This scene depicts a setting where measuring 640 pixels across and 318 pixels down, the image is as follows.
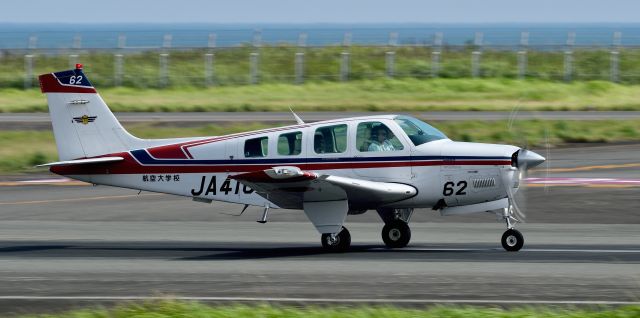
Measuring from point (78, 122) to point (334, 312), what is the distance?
29.0ft

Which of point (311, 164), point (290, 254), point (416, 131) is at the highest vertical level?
point (416, 131)

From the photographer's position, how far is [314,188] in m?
16.4

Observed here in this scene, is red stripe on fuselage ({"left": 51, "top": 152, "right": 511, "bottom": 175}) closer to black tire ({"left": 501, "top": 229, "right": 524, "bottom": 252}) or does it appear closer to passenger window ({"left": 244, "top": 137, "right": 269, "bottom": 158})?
passenger window ({"left": 244, "top": 137, "right": 269, "bottom": 158})

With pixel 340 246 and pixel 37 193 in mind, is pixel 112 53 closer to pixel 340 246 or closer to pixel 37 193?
pixel 37 193

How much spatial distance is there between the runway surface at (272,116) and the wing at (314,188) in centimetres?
2057

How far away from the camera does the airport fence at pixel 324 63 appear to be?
52688 mm

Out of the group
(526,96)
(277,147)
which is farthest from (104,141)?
(526,96)

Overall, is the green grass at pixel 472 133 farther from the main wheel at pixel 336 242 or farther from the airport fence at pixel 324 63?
the airport fence at pixel 324 63

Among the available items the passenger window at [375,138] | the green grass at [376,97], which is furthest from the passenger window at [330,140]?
the green grass at [376,97]

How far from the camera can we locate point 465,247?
672 inches

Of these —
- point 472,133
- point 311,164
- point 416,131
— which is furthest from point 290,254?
point 472,133

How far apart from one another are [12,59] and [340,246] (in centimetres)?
4987

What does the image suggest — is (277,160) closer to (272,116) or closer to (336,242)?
(336,242)

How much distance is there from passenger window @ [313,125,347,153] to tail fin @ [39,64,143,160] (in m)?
3.26
